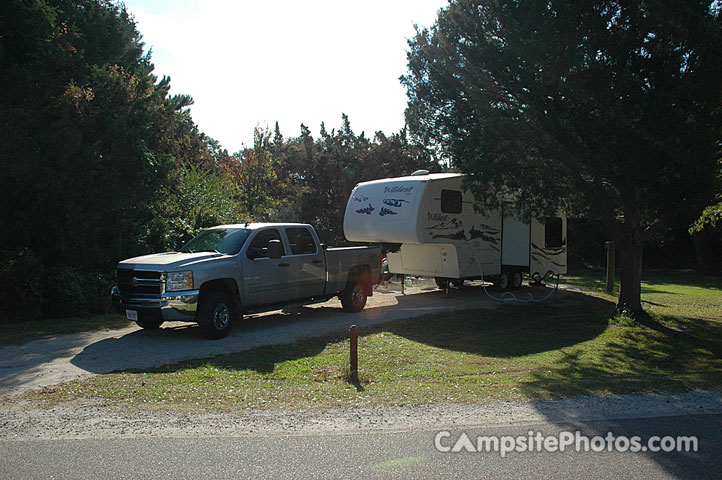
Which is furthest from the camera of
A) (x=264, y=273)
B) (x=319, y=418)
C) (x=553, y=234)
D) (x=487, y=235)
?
(x=553, y=234)

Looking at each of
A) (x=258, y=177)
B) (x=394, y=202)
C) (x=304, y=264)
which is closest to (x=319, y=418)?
(x=304, y=264)

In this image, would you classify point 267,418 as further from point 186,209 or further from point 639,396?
point 186,209

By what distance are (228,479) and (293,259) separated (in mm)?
7830

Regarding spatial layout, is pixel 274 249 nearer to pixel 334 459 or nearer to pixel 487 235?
pixel 334 459

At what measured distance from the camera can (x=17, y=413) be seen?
21.0 feet

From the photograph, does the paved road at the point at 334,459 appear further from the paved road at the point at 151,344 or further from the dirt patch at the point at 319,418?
the paved road at the point at 151,344

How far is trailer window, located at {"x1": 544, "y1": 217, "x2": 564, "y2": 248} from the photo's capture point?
18.5 metres

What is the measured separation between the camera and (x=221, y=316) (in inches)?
422

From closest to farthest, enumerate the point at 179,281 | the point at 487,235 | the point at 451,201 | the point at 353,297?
the point at 179,281 < the point at 353,297 < the point at 451,201 < the point at 487,235

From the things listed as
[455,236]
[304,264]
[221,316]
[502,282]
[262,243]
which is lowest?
[221,316]

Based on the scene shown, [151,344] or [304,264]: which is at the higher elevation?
[304,264]

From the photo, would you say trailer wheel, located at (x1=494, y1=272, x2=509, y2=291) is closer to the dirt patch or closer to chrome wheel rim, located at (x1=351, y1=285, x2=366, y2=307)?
chrome wheel rim, located at (x1=351, y1=285, x2=366, y2=307)

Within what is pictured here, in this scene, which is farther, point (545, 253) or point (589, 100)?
point (545, 253)

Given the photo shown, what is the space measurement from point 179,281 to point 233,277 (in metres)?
1.05
